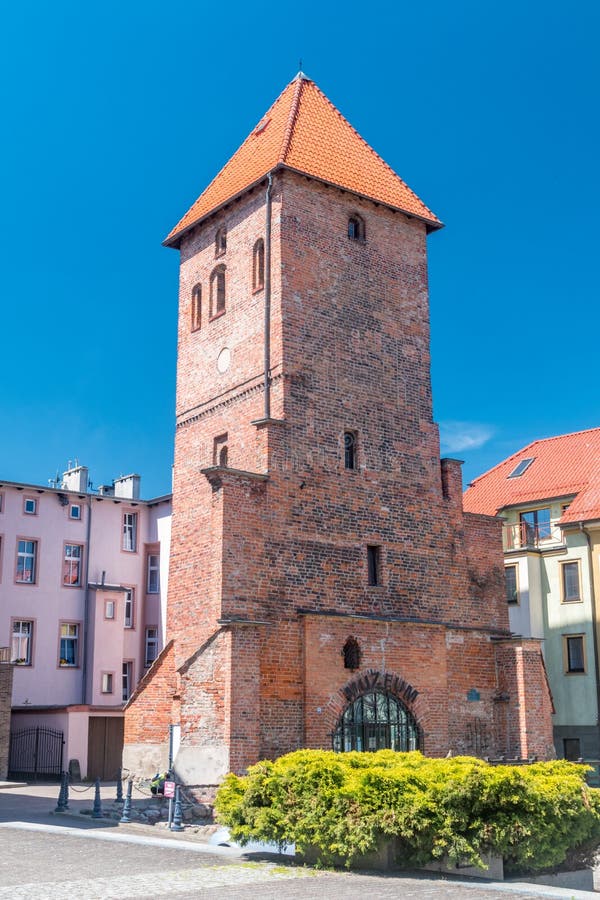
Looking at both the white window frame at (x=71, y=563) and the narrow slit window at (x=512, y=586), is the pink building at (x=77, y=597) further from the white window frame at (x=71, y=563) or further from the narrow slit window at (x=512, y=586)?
the narrow slit window at (x=512, y=586)

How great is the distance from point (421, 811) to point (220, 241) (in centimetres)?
1612

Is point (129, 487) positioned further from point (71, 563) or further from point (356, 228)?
point (356, 228)

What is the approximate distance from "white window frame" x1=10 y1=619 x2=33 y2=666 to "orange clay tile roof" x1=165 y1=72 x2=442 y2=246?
16326 millimetres

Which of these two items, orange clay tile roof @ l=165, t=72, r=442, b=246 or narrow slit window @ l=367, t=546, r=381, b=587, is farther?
orange clay tile roof @ l=165, t=72, r=442, b=246

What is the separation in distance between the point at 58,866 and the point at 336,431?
467 inches

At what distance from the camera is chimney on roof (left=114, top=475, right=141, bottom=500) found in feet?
142

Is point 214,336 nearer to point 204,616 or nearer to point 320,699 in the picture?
point 204,616

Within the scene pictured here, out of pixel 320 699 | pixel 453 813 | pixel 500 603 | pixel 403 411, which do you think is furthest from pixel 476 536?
pixel 453 813

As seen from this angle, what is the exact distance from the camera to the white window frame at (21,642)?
36.0 metres

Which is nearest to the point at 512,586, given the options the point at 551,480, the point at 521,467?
the point at 551,480

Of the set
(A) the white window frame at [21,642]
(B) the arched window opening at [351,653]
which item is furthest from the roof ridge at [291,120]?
(A) the white window frame at [21,642]

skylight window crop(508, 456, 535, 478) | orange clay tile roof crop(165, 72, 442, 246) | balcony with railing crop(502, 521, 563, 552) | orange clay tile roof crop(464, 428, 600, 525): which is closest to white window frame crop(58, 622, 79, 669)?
orange clay tile roof crop(464, 428, 600, 525)

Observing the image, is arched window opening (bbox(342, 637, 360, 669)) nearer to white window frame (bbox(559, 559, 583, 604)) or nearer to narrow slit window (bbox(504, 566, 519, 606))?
white window frame (bbox(559, 559, 583, 604))

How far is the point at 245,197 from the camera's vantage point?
24.4 meters
